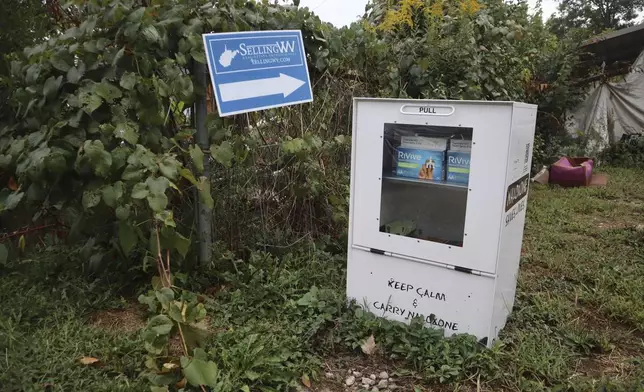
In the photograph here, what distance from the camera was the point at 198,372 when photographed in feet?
→ 6.42

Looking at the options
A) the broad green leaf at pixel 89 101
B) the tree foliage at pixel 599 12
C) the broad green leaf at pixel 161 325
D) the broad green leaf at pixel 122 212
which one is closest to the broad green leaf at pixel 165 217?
the broad green leaf at pixel 122 212

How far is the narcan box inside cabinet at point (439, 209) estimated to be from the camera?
2277 millimetres

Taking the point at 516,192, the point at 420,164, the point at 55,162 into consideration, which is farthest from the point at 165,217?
the point at 516,192

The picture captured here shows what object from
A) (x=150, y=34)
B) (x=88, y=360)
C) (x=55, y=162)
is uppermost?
(x=150, y=34)

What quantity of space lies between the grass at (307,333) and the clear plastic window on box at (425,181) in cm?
54

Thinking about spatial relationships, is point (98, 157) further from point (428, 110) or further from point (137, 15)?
point (428, 110)

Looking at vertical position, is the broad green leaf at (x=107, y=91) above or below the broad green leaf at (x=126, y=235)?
above

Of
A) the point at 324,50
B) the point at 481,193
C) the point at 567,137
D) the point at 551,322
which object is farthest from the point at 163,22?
the point at 567,137

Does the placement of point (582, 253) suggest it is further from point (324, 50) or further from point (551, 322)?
point (324, 50)

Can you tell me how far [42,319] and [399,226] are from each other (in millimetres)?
2006

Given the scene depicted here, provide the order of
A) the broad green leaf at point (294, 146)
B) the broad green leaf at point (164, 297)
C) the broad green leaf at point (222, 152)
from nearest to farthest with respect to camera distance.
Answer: the broad green leaf at point (164, 297) → the broad green leaf at point (222, 152) → the broad green leaf at point (294, 146)

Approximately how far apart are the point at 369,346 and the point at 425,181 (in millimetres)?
920

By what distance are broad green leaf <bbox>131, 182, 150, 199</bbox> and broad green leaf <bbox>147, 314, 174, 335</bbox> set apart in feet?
1.77

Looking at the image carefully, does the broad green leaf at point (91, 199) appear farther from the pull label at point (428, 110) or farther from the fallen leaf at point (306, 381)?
the pull label at point (428, 110)
